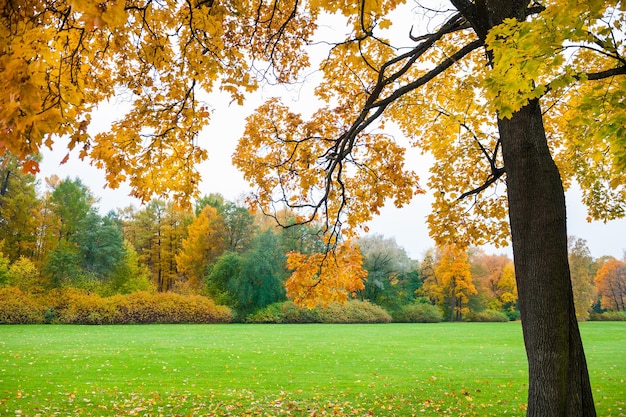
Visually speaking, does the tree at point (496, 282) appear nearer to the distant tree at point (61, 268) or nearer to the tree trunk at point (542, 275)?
the distant tree at point (61, 268)

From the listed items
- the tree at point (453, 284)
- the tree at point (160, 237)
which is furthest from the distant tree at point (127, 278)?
the tree at point (453, 284)

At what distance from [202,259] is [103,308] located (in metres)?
13.2

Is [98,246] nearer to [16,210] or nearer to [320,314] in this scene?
[16,210]

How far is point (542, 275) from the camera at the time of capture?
4.09 m

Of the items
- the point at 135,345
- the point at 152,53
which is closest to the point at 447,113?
the point at 152,53

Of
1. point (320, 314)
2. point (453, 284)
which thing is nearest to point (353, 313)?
point (320, 314)

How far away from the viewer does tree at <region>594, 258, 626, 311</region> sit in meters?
60.7

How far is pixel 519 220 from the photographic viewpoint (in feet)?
14.2

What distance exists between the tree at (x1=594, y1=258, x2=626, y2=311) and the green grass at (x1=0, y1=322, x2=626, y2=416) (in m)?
53.0

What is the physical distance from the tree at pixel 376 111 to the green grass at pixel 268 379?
322cm

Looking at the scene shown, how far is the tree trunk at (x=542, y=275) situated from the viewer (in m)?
3.91

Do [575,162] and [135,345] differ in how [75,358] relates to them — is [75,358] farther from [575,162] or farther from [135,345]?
[575,162]

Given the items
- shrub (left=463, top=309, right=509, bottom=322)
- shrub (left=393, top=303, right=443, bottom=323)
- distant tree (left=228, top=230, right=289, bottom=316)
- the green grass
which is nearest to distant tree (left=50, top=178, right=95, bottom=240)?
distant tree (left=228, top=230, right=289, bottom=316)

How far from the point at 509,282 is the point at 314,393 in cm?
4755
